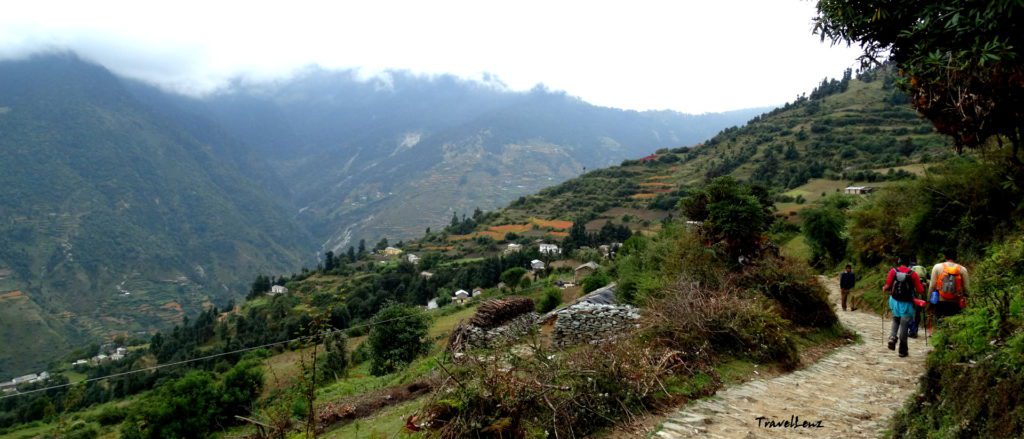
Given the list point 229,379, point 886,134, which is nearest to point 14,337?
point 229,379

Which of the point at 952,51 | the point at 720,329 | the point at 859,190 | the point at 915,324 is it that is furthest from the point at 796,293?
the point at 859,190

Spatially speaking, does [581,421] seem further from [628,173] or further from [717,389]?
[628,173]

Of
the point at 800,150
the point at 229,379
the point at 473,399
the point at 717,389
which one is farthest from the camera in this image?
the point at 800,150

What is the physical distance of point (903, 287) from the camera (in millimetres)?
7859

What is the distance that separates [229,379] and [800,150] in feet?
292

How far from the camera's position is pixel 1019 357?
3.36 m

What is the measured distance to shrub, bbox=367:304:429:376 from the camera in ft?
66.8

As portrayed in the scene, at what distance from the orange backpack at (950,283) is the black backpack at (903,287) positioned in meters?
0.36

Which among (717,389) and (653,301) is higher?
(653,301)

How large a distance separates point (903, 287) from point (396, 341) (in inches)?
687

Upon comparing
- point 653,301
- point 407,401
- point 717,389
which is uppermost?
point 653,301

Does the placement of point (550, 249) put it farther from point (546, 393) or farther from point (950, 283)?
point (546, 393)

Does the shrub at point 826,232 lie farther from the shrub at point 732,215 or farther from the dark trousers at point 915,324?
the dark trousers at point 915,324

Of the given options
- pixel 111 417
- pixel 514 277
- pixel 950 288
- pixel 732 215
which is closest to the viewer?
pixel 950 288
